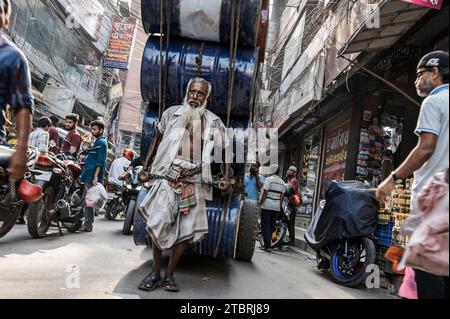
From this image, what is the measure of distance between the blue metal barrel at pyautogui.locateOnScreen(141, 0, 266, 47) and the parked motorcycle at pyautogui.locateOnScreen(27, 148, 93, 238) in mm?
2016

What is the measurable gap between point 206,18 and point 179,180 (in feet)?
6.63

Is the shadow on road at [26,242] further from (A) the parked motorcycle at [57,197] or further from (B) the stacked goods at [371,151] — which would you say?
(B) the stacked goods at [371,151]

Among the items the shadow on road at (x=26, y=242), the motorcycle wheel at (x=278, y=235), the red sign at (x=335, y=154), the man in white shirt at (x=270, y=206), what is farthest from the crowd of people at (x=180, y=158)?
the red sign at (x=335, y=154)

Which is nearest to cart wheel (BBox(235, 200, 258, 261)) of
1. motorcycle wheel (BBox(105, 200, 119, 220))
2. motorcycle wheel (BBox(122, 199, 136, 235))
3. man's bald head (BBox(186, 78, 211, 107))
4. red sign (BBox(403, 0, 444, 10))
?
man's bald head (BBox(186, 78, 211, 107))

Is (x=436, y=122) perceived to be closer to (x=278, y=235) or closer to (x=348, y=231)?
(x=348, y=231)

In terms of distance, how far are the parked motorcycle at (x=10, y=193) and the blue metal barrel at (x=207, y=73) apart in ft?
5.07

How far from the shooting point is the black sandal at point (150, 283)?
11.3 ft

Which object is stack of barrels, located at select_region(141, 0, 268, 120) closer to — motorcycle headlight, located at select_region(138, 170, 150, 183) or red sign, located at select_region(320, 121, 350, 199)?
motorcycle headlight, located at select_region(138, 170, 150, 183)

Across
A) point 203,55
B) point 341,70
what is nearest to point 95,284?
point 203,55

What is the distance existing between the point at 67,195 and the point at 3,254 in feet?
6.25

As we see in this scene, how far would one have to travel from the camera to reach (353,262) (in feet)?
16.0

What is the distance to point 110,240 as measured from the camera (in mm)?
6031

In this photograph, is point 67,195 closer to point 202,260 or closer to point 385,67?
point 202,260
